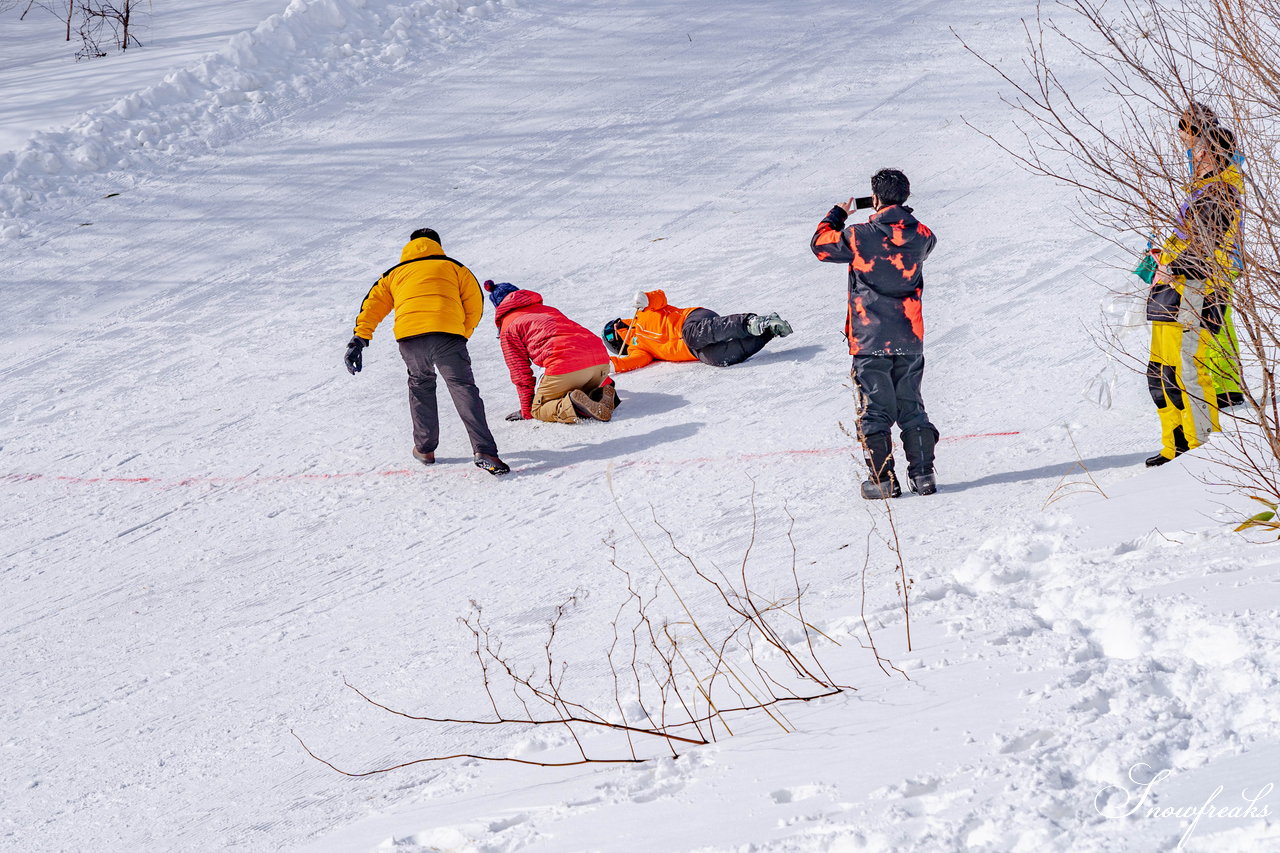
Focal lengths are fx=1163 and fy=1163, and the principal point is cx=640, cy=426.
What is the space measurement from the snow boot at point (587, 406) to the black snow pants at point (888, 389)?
7.92 feet

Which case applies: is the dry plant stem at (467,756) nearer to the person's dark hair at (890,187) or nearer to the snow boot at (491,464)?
the snow boot at (491,464)

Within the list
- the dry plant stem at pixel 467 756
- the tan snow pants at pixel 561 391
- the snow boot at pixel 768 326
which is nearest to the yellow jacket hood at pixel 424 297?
the tan snow pants at pixel 561 391

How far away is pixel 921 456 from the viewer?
580 centimetres

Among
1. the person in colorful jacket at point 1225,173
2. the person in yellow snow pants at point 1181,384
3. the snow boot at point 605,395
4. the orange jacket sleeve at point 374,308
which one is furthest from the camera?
the snow boot at point 605,395

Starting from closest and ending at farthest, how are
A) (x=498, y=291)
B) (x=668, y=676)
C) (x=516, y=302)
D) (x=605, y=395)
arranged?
(x=668, y=676) → (x=516, y=302) → (x=605, y=395) → (x=498, y=291)

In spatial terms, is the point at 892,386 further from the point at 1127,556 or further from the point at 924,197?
the point at 924,197

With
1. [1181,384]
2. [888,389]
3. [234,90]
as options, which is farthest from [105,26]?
[1181,384]

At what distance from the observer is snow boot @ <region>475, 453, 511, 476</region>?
698 cm

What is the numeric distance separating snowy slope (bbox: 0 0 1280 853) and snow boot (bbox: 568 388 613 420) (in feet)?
0.87

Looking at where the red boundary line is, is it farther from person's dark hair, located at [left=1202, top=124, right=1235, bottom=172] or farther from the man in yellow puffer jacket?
person's dark hair, located at [left=1202, top=124, right=1235, bottom=172]

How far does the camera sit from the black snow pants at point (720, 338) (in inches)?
322

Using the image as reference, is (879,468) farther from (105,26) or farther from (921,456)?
(105,26)

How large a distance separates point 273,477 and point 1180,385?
531 centimetres

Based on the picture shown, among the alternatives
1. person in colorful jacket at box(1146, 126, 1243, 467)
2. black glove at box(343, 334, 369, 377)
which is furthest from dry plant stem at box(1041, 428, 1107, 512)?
black glove at box(343, 334, 369, 377)
